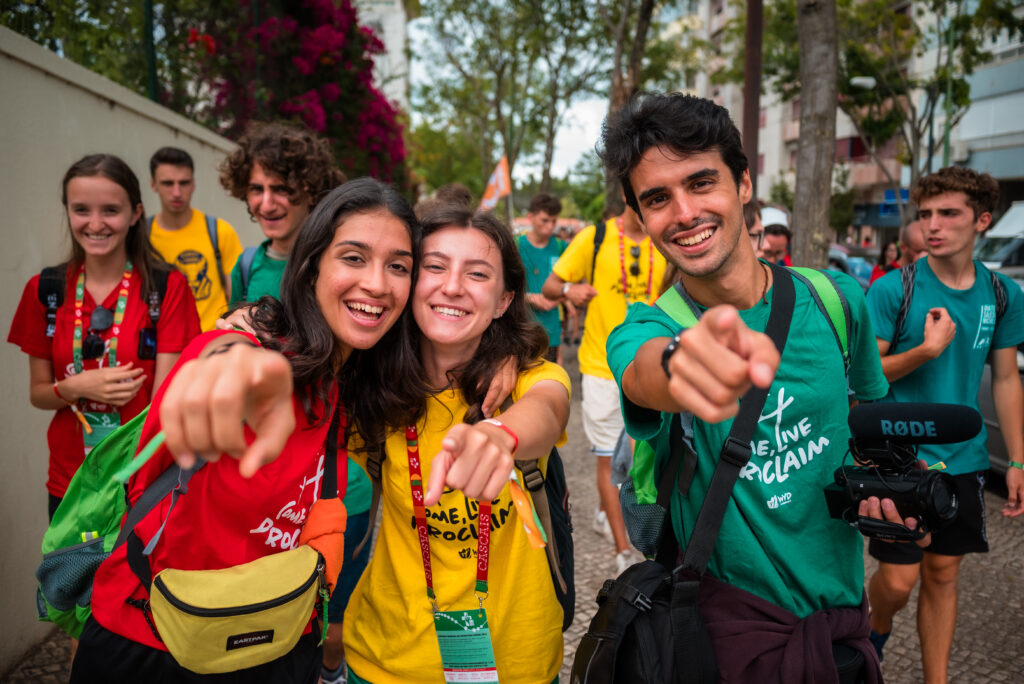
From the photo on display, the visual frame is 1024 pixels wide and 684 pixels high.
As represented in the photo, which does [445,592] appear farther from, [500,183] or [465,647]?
[500,183]

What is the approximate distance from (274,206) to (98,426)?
142cm

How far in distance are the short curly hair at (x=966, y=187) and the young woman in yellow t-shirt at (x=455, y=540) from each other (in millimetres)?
2274

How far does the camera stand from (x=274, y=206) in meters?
3.65

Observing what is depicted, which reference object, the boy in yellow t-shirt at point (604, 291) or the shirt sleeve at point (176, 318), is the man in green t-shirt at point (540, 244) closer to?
the boy in yellow t-shirt at point (604, 291)

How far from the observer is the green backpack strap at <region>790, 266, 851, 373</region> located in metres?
1.84

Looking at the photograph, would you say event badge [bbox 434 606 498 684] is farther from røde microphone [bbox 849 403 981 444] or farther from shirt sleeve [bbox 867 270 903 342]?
shirt sleeve [bbox 867 270 903 342]

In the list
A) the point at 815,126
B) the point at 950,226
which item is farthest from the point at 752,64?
the point at 950,226

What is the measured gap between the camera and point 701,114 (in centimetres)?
192

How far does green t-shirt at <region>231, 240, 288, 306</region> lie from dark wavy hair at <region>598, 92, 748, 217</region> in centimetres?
209

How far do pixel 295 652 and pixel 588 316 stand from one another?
3449mm

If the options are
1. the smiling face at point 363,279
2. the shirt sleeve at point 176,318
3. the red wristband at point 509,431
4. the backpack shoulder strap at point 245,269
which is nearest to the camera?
the red wristband at point 509,431

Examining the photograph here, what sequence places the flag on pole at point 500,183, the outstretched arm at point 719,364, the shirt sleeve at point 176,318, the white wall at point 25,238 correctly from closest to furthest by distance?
the outstretched arm at point 719,364, the shirt sleeve at point 176,318, the white wall at point 25,238, the flag on pole at point 500,183

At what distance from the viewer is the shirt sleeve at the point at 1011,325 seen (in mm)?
3041

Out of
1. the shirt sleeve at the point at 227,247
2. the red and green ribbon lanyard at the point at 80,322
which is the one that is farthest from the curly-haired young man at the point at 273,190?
the red and green ribbon lanyard at the point at 80,322
